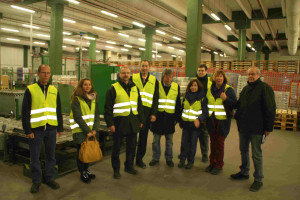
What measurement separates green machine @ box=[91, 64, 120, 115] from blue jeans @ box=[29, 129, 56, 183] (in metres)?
3.06

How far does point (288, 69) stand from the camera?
17.1 meters

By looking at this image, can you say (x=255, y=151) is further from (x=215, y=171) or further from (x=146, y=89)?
(x=146, y=89)

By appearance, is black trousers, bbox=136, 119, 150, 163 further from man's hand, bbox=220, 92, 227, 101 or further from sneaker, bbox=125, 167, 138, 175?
man's hand, bbox=220, 92, 227, 101

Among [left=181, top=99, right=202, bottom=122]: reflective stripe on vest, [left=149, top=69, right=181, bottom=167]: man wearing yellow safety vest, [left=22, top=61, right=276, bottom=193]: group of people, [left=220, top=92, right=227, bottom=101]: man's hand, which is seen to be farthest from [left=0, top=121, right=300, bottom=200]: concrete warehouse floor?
[left=220, top=92, right=227, bottom=101]: man's hand

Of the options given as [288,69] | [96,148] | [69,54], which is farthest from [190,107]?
[69,54]

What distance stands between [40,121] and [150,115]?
6.48ft

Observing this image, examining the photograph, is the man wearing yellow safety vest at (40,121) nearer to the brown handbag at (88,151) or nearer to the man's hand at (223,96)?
Answer: the brown handbag at (88,151)

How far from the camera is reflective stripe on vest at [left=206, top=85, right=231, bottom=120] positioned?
14.8ft

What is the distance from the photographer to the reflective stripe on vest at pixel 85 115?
3949 mm

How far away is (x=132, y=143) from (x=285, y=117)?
8099 mm

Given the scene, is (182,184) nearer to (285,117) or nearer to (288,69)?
(285,117)

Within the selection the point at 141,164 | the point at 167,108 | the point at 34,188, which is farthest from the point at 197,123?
the point at 34,188

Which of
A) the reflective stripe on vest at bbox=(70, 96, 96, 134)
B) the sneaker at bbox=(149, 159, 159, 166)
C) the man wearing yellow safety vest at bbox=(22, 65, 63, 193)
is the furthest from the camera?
the sneaker at bbox=(149, 159, 159, 166)

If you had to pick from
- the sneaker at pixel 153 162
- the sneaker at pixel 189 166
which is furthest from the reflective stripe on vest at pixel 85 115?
the sneaker at pixel 189 166
